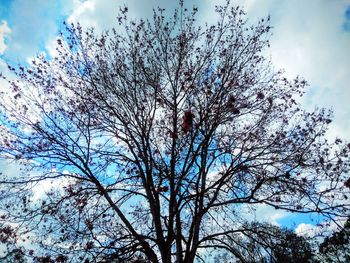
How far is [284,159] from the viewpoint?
7.99 m

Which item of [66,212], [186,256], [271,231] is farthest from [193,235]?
[66,212]

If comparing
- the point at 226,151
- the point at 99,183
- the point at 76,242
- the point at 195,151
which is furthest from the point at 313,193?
the point at 76,242

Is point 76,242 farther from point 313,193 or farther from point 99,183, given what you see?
A: point 313,193

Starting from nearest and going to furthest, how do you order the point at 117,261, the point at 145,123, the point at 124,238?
the point at 117,261 → the point at 124,238 → the point at 145,123

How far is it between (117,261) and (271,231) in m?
3.98

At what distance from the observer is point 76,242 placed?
7727mm

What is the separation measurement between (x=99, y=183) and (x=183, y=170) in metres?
2.30

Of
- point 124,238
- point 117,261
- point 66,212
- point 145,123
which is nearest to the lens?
point 117,261

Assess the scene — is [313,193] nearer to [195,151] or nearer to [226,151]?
[226,151]

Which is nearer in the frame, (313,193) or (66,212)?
(313,193)

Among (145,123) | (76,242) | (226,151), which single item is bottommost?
(76,242)

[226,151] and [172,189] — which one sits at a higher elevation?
[226,151]

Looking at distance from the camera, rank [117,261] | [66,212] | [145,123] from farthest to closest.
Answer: [145,123], [66,212], [117,261]

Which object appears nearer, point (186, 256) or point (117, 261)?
point (117, 261)
